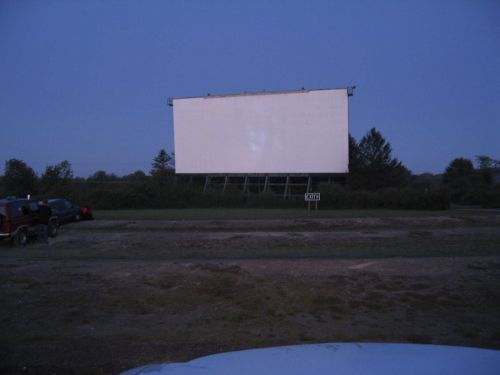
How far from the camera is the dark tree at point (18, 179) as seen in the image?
44.8m

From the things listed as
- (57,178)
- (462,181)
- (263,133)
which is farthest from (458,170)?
(57,178)

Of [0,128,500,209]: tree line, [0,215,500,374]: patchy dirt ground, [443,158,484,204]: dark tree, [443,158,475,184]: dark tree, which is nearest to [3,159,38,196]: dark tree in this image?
[0,128,500,209]: tree line

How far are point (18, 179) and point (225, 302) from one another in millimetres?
45596

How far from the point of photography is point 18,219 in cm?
1563

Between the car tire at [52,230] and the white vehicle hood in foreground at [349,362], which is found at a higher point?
the white vehicle hood in foreground at [349,362]

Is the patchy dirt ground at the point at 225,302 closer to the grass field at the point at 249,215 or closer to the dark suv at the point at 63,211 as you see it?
the dark suv at the point at 63,211

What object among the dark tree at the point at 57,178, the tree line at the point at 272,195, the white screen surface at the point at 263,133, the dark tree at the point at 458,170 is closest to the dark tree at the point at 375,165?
the tree line at the point at 272,195

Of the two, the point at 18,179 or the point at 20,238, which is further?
the point at 18,179

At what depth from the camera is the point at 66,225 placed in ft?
74.6

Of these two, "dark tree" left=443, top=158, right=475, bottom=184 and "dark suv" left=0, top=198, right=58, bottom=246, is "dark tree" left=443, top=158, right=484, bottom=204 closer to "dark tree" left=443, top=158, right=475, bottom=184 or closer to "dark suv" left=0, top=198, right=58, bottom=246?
"dark tree" left=443, top=158, right=475, bottom=184

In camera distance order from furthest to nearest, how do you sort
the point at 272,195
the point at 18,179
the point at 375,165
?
the point at 375,165
the point at 18,179
the point at 272,195

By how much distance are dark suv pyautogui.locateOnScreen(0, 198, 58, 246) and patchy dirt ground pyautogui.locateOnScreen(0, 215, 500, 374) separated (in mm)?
2832

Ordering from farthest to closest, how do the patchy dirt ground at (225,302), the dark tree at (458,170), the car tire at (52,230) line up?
1. the dark tree at (458,170)
2. the car tire at (52,230)
3. the patchy dirt ground at (225,302)

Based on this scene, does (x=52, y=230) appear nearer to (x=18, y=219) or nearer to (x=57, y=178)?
(x=18, y=219)
